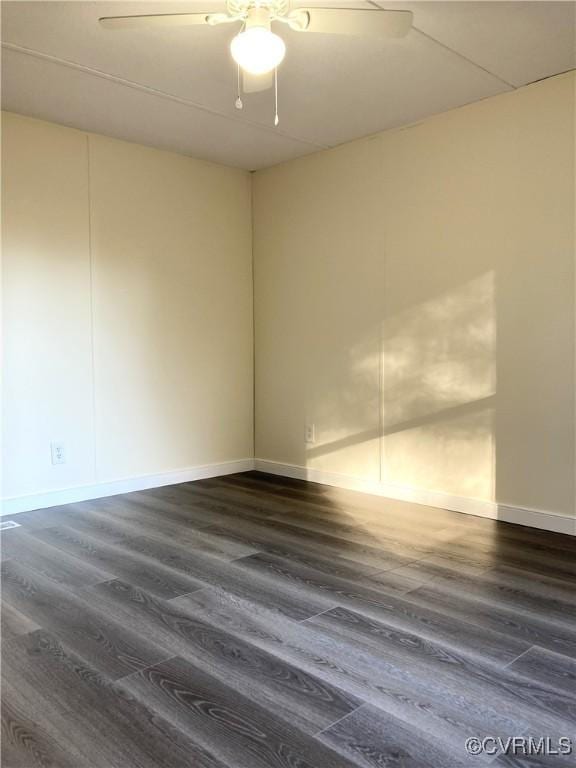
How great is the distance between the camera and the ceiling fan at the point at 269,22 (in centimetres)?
205

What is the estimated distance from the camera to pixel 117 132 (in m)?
3.90

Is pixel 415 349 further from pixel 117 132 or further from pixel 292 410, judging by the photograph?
pixel 117 132

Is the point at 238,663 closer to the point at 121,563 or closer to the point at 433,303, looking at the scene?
the point at 121,563

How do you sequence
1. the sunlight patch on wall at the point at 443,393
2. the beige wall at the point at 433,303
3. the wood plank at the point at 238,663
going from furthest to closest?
the sunlight patch on wall at the point at 443,393 → the beige wall at the point at 433,303 → the wood plank at the point at 238,663

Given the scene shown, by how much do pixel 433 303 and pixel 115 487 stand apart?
2422 mm

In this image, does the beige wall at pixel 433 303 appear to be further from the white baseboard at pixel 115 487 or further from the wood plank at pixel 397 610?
the wood plank at pixel 397 610

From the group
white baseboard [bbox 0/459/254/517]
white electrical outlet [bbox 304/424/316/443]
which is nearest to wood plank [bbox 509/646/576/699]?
white electrical outlet [bbox 304/424/316/443]

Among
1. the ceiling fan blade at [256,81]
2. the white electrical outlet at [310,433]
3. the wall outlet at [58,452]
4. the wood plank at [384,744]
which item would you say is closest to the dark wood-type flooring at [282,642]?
the wood plank at [384,744]

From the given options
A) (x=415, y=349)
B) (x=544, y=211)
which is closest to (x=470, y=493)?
(x=415, y=349)

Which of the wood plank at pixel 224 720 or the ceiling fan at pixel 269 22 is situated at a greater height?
the ceiling fan at pixel 269 22

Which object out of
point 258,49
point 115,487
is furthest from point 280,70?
point 115,487
